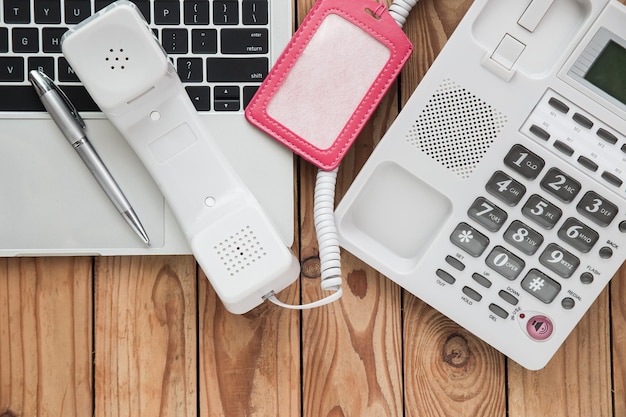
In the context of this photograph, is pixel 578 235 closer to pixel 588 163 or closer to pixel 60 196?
pixel 588 163

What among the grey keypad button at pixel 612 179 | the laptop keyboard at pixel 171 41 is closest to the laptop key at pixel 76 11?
the laptop keyboard at pixel 171 41

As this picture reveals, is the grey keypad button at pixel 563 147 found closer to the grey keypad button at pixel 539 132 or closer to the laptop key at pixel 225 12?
the grey keypad button at pixel 539 132

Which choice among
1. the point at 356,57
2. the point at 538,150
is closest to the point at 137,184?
the point at 356,57

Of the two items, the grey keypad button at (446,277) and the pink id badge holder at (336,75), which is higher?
the pink id badge holder at (336,75)

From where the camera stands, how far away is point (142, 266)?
1.92ft

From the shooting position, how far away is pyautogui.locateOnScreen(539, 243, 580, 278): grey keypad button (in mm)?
533

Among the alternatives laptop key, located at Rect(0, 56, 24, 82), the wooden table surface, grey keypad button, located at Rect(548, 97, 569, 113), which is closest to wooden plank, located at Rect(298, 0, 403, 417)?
the wooden table surface

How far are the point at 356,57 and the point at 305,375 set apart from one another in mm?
283

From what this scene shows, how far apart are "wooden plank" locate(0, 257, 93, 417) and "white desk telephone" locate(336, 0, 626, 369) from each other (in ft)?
0.81

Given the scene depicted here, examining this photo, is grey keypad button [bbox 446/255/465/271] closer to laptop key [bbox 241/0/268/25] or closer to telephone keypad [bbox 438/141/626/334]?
telephone keypad [bbox 438/141/626/334]

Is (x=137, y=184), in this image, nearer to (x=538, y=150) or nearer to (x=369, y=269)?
(x=369, y=269)

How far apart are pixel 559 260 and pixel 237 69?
1.00 ft

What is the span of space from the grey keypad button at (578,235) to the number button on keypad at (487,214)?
5 centimetres

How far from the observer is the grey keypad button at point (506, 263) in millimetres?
540
